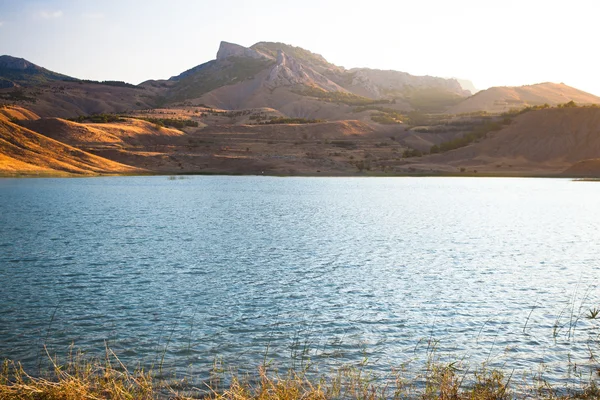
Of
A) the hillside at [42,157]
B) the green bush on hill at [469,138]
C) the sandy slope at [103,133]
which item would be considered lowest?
the hillside at [42,157]

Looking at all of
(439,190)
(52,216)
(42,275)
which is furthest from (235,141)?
(42,275)

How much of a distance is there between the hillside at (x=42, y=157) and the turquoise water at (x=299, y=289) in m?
63.6

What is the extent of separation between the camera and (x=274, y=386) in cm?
1323

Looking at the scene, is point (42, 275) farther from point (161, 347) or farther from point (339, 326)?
point (339, 326)

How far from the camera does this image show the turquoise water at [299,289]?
16609mm

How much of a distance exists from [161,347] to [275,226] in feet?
95.1

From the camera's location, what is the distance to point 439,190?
293 ft

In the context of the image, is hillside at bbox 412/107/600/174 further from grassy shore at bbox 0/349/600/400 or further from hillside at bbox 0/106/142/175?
grassy shore at bbox 0/349/600/400

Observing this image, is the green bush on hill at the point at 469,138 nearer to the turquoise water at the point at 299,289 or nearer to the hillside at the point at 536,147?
the hillside at the point at 536,147

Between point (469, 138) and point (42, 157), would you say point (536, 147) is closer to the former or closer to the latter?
point (469, 138)

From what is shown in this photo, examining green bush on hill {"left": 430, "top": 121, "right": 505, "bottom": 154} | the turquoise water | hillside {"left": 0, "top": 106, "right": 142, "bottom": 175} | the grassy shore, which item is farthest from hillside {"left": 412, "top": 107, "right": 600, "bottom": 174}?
the grassy shore

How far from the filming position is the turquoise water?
16.6 m

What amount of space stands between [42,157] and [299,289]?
106012 mm

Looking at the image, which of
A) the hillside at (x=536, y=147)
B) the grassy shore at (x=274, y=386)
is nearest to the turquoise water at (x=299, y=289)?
the grassy shore at (x=274, y=386)
